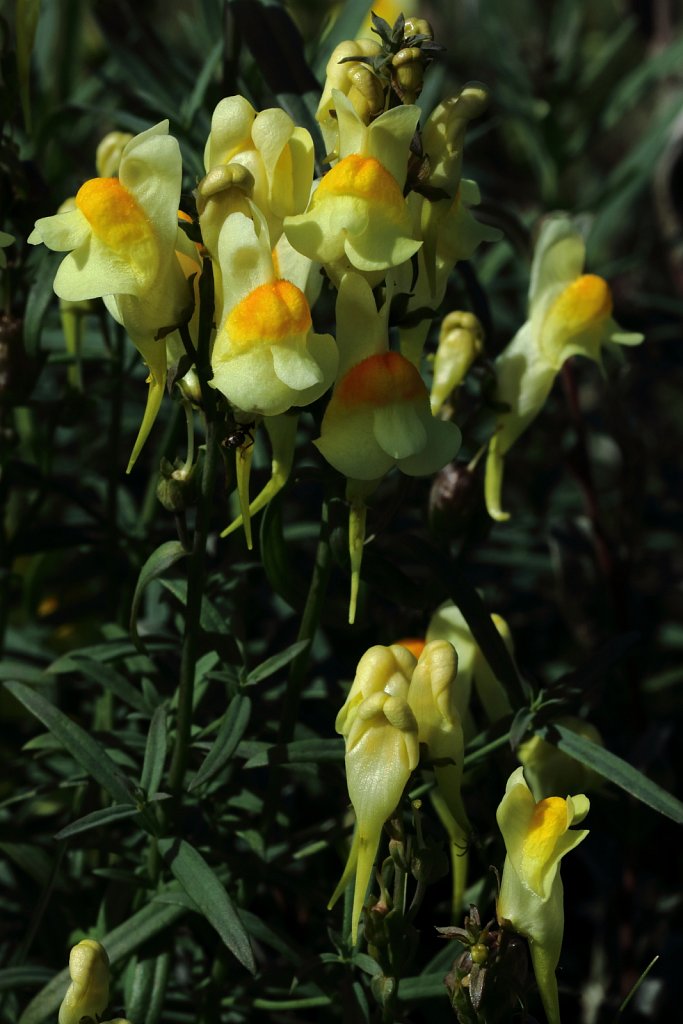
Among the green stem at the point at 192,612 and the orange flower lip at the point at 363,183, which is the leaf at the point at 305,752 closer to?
the green stem at the point at 192,612

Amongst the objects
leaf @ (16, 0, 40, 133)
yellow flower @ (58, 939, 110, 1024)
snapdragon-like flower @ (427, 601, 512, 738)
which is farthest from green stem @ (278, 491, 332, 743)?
leaf @ (16, 0, 40, 133)

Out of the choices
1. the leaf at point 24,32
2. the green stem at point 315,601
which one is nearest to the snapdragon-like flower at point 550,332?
the green stem at point 315,601

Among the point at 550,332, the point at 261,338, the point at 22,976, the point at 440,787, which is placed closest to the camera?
the point at 261,338

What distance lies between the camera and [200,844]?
991mm

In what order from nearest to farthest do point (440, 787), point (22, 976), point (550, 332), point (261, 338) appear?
point (261, 338) → point (440, 787) → point (22, 976) → point (550, 332)

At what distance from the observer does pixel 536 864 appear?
78cm

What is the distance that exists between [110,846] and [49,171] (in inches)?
34.2

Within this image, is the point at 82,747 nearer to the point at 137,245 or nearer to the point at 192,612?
the point at 192,612

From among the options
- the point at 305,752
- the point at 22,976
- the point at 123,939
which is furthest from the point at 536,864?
the point at 22,976

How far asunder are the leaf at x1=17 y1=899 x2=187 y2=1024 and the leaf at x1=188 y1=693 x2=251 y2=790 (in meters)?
0.11

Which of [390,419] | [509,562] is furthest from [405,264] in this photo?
[509,562]

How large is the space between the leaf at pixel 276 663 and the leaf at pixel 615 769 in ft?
0.62

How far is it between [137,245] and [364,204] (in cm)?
14

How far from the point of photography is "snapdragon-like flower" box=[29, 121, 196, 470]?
762 millimetres
